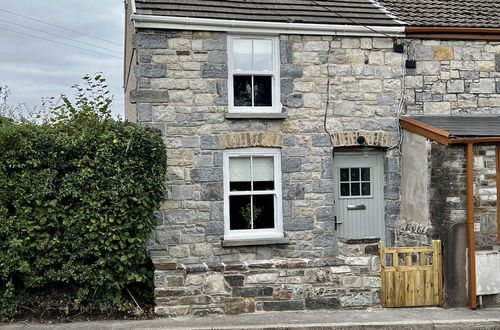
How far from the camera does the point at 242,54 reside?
11.1m

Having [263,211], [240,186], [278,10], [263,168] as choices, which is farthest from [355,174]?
[278,10]

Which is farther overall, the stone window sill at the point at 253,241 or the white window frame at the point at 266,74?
the white window frame at the point at 266,74

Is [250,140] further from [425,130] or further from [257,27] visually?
[425,130]

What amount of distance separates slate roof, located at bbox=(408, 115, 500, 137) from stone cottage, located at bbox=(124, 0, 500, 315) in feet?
0.80

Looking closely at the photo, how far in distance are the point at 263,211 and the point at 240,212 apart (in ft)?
1.43

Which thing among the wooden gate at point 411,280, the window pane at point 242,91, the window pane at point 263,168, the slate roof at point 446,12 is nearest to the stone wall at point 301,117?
the window pane at point 263,168

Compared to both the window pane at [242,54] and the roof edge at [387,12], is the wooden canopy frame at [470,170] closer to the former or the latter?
the roof edge at [387,12]

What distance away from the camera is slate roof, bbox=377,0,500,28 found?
1184 centimetres

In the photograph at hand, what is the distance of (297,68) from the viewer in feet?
36.4

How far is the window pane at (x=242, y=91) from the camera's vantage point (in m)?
11.0

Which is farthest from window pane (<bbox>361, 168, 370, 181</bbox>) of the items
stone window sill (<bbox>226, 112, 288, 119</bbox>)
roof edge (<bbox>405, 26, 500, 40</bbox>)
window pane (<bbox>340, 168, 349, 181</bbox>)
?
roof edge (<bbox>405, 26, 500, 40</bbox>)

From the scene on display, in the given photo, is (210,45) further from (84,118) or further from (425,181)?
(425,181)

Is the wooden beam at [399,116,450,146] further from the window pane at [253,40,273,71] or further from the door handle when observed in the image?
the window pane at [253,40,273,71]

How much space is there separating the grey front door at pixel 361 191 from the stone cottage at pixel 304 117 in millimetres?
22
